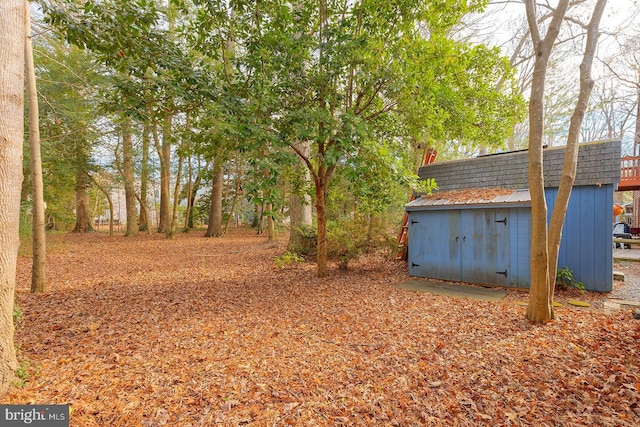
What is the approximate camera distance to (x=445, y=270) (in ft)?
20.5

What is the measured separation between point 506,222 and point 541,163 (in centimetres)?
245

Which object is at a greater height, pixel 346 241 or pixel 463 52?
pixel 463 52

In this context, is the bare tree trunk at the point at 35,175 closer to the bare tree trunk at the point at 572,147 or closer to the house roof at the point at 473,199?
the house roof at the point at 473,199

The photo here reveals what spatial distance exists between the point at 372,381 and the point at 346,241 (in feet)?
13.9

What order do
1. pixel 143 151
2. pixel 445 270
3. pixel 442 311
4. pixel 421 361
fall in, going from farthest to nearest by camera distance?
1. pixel 143 151
2. pixel 445 270
3. pixel 442 311
4. pixel 421 361

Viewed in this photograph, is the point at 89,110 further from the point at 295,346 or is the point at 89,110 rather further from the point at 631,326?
the point at 631,326

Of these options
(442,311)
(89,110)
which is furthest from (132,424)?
(89,110)

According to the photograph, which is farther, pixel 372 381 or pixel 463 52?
pixel 463 52

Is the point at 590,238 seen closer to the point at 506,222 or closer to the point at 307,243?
the point at 506,222

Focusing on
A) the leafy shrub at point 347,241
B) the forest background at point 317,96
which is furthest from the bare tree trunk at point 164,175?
the leafy shrub at point 347,241

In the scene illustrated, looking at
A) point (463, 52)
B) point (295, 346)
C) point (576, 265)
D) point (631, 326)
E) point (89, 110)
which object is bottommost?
point (295, 346)

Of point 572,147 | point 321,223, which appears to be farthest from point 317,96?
point 572,147

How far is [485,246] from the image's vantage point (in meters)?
5.77

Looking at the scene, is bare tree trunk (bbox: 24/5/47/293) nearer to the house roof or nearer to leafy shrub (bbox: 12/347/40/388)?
leafy shrub (bbox: 12/347/40/388)
